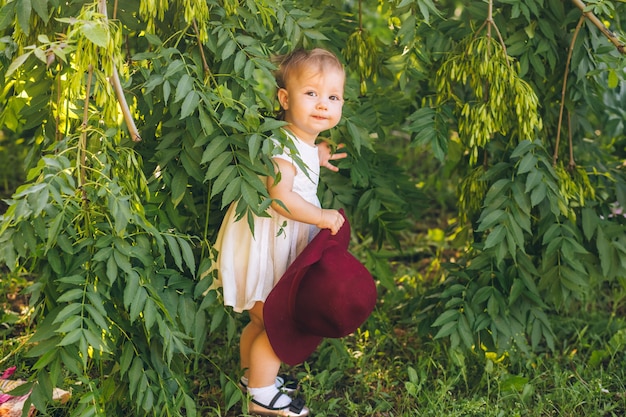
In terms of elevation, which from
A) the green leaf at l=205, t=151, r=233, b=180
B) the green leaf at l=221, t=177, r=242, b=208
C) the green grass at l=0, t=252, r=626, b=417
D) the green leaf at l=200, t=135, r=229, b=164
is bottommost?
the green grass at l=0, t=252, r=626, b=417

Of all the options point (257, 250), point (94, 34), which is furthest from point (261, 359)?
point (94, 34)

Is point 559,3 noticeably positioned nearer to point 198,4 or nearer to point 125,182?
point 198,4

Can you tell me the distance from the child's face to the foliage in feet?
0.32

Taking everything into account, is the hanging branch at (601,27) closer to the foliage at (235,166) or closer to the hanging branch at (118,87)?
the foliage at (235,166)

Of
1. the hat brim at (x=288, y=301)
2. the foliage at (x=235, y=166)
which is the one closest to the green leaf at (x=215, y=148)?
the foliage at (x=235, y=166)

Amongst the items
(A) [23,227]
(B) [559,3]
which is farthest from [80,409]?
(B) [559,3]

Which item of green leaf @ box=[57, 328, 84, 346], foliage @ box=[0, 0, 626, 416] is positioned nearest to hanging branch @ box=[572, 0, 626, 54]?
foliage @ box=[0, 0, 626, 416]

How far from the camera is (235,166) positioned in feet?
8.34

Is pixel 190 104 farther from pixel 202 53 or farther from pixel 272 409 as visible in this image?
pixel 272 409

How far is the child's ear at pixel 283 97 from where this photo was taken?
110 inches

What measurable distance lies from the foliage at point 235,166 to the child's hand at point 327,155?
38mm

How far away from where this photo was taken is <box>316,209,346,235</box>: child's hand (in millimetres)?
2762

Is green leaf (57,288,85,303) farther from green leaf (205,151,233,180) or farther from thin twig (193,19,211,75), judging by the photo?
thin twig (193,19,211,75)

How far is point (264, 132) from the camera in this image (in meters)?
2.64
